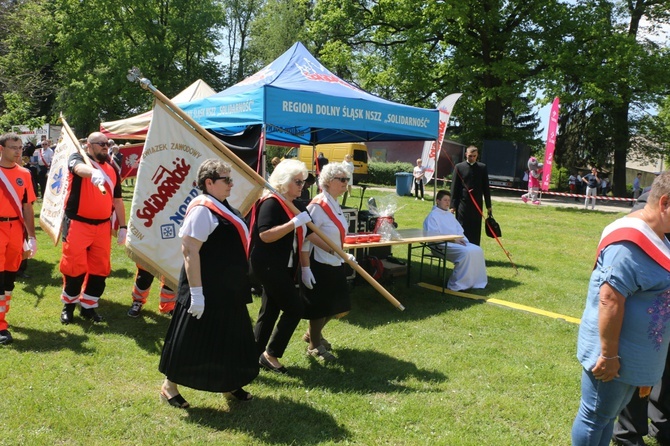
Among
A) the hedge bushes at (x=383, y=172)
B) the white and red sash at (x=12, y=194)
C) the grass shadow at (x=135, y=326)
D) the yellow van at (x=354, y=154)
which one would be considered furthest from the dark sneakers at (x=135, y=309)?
the hedge bushes at (x=383, y=172)

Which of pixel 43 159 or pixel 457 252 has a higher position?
pixel 43 159

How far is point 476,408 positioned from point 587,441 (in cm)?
135

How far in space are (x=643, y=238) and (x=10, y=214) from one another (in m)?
5.09

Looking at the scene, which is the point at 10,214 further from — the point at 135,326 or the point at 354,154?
the point at 354,154

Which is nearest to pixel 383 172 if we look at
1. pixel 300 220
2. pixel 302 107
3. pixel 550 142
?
pixel 550 142

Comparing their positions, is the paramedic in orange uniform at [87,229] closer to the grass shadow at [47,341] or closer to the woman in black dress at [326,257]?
the grass shadow at [47,341]

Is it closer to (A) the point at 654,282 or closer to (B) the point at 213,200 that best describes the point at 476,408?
(A) the point at 654,282

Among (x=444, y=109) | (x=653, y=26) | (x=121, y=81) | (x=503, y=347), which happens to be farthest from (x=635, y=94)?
(x=121, y=81)

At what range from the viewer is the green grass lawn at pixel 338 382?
11.2 feet

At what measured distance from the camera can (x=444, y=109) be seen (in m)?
16.0

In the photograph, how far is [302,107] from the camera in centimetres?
639

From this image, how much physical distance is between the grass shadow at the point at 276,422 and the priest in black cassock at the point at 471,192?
550 cm

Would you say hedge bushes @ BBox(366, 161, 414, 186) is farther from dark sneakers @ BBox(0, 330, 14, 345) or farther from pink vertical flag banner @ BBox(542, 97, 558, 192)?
dark sneakers @ BBox(0, 330, 14, 345)

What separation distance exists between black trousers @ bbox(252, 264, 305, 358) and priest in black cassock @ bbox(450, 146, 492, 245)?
489cm
